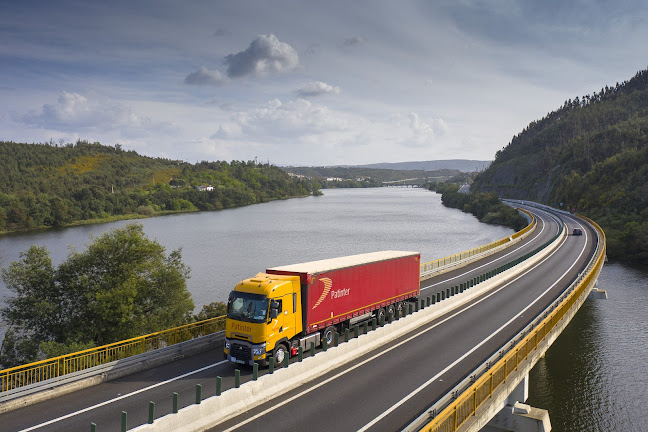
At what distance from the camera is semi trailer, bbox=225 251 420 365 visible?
18.4 metres

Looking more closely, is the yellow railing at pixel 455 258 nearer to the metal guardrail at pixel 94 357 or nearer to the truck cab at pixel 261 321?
the metal guardrail at pixel 94 357

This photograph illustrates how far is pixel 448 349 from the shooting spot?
22.5 metres

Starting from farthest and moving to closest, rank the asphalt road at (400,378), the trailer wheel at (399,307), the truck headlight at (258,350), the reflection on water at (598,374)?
the trailer wheel at (399,307)
the reflection on water at (598,374)
the truck headlight at (258,350)
the asphalt road at (400,378)

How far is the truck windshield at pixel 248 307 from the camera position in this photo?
724 inches

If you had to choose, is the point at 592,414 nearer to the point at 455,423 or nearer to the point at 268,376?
the point at 455,423

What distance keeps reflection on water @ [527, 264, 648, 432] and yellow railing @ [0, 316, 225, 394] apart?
58.5ft

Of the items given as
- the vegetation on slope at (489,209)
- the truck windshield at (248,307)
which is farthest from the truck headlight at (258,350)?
the vegetation on slope at (489,209)

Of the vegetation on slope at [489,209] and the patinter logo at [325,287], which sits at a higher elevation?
the patinter logo at [325,287]

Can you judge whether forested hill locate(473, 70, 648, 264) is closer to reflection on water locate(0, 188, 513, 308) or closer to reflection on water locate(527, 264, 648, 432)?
reflection on water locate(0, 188, 513, 308)

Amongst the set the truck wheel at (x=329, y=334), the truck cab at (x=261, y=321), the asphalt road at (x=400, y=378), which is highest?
the truck cab at (x=261, y=321)

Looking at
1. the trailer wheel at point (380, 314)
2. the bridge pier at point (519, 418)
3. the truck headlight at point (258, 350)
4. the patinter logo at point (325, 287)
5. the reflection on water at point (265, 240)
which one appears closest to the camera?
the truck headlight at point (258, 350)

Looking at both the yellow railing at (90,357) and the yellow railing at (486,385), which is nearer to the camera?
the yellow railing at (486,385)

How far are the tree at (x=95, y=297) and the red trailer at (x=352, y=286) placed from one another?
1239cm

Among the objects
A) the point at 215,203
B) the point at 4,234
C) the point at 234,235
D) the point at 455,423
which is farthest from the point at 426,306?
the point at 215,203
